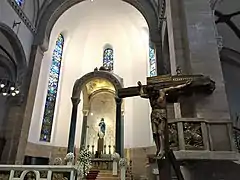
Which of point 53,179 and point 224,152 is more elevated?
point 224,152

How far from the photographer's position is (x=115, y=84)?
1391 cm

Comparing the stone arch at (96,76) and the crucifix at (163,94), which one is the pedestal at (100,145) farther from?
the crucifix at (163,94)

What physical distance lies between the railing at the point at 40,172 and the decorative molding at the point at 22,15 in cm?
762

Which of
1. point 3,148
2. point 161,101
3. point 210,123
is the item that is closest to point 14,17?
point 3,148

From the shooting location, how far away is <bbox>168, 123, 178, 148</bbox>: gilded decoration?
4.36 m

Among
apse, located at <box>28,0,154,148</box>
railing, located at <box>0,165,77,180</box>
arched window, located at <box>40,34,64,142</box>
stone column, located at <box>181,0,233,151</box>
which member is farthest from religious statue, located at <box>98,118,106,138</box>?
stone column, located at <box>181,0,233,151</box>

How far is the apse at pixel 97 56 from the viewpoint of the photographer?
14094 millimetres

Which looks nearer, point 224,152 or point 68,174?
point 224,152

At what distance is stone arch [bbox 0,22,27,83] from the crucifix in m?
7.27

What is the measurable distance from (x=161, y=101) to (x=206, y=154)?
1258 millimetres

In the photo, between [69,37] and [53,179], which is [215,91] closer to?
[53,179]

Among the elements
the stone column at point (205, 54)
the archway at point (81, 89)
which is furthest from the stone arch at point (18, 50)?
the stone column at point (205, 54)

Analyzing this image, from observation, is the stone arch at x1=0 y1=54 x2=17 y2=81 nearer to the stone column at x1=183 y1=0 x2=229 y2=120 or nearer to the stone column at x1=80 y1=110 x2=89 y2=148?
the stone column at x1=80 y1=110 x2=89 y2=148

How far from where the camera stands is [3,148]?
9359 millimetres
